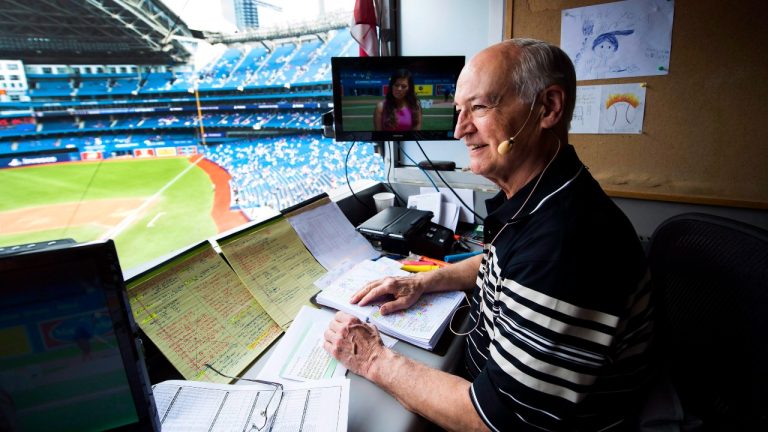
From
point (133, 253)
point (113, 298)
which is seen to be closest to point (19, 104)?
point (133, 253)

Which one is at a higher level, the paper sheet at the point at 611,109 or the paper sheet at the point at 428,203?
the paper sheet at the point at 611,109

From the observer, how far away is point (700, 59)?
1.46 m

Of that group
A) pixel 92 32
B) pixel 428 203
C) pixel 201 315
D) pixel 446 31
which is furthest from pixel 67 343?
pixel 446 31

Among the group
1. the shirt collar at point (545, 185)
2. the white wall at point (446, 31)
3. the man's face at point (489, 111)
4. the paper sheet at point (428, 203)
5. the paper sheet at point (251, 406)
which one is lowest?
the paper sheet at point (251, 406)

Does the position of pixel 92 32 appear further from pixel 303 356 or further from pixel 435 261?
pixel 435 261

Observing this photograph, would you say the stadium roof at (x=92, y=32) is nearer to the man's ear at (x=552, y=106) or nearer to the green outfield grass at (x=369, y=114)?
the green outfield grass at (x=369, y=114)

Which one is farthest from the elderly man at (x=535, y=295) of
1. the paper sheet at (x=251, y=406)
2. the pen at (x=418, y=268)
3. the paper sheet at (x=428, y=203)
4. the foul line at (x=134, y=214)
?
the foul line at (x=134, y=214)

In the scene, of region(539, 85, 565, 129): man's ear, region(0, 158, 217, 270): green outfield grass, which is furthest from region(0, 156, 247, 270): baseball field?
region(539, 85, 565, 129): man's ear

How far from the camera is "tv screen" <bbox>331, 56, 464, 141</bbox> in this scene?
1410 mm

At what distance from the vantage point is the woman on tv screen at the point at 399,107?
1446mm

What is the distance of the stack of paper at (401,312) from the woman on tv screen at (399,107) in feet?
2.07

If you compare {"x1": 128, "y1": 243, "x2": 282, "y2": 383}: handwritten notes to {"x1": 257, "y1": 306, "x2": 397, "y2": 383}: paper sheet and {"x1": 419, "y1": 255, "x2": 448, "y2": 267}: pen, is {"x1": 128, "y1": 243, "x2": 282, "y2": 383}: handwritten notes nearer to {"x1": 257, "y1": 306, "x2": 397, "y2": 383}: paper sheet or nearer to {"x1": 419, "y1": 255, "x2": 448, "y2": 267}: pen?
{"x1": 257, "y1": 306, "x2": 397, "y2": 383}: paper sheet

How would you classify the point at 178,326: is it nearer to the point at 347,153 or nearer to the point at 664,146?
the point at 347,153

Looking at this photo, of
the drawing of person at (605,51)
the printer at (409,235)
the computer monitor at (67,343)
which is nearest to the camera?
the computer monitor at (67,343)
